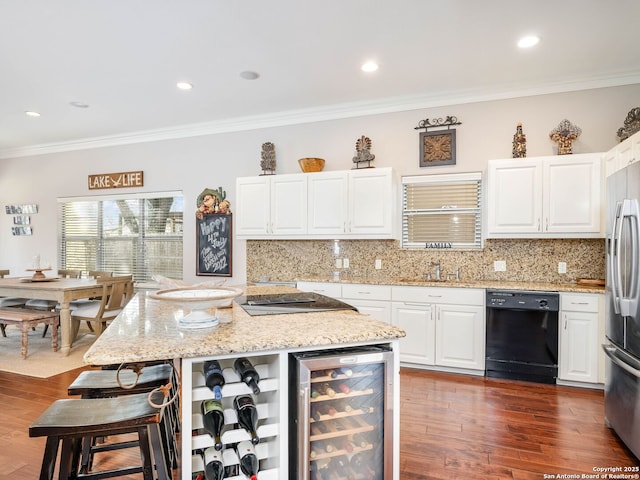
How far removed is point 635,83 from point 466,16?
215cm

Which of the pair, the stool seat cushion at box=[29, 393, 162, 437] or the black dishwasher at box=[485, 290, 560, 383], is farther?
the black dishwasher at box=[485, 290, 560, 383]

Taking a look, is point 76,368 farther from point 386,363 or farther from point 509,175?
point 509,175

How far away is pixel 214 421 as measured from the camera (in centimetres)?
154

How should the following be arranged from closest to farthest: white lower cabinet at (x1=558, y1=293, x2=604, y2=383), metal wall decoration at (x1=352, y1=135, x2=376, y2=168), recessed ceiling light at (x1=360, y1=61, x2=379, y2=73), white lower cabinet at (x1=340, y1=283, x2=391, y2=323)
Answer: white lower cabinet at (x1=558, y1=293, x2=604, y2=383), recessed ceiling light at (x1=360, y1=61, x2=379, y2=73), white lower cabinet at (x1=340, y1=283, x2=391, y2=323), metal wall decoration at (x1=352, y1=135, x2=376, y2=168)

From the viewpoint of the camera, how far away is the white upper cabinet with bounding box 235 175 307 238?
436cm

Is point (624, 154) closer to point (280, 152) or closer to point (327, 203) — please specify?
point (327, 203)

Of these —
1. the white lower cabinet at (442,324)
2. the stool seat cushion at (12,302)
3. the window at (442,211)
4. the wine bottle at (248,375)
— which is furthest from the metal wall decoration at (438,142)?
the stool seat cushion at (12,302)

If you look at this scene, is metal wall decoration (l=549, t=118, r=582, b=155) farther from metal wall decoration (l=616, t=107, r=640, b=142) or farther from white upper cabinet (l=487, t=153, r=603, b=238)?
metal wall decoration (l=616, t=107, r=640, b=142)

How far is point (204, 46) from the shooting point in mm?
3057

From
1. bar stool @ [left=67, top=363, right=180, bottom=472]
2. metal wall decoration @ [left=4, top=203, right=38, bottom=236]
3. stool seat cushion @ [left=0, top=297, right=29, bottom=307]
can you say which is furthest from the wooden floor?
metal wall decoration @ [left=4, top=203, right=38, bottom=236]

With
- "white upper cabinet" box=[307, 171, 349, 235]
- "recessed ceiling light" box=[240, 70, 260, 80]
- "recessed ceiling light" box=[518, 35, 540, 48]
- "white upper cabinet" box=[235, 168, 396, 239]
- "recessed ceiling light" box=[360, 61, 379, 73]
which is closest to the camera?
"recessed ceiling light" box=[518, 35, 540, 48]

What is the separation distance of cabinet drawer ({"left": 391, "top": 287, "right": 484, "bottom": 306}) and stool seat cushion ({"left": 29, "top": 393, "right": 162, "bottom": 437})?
275cm

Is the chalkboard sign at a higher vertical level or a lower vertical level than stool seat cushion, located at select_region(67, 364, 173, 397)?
higher

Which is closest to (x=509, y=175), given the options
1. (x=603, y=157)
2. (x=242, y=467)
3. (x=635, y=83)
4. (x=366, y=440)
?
(x=603, y=157)
